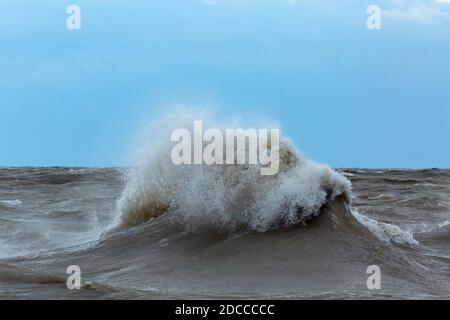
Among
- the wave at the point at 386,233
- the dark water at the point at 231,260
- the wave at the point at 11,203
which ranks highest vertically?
the wave at the point at 11,203

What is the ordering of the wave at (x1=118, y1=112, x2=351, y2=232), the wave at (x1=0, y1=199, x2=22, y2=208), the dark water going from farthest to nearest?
the wave at (x1=0, y1=199, x2=22, y2=208), the wave at (x1=118, y1=112, x2=351, y2=232), the dark water

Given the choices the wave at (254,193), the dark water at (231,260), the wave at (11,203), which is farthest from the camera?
the wave at (11,203)

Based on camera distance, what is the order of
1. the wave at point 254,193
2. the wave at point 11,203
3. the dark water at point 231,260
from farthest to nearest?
the wave at point 11,203 → the wave at point 254,193 → the dark water at point 231,260

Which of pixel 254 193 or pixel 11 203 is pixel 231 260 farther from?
pixel 11 203

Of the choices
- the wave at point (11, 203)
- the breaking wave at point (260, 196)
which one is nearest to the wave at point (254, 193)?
the breaking wave at point (260, 196)

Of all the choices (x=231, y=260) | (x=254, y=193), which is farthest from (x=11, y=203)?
(x=231, y=260)

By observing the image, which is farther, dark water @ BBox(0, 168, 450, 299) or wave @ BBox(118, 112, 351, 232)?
wave @ BBox(118, 112, 351, 232)

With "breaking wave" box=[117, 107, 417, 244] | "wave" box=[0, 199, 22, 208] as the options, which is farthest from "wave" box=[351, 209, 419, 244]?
"wave" box=[0, 199, 22, 208]

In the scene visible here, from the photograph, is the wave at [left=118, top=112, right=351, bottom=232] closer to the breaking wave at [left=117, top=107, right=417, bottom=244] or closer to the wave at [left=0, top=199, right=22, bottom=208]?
the breaking wave at [left=117, top=107, right=417, bottom=244]

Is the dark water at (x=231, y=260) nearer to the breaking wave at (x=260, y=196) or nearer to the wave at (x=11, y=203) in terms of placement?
the breaking wave at (x=260, y=196)

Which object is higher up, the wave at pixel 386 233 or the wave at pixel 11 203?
the wave at pixel 11 203
